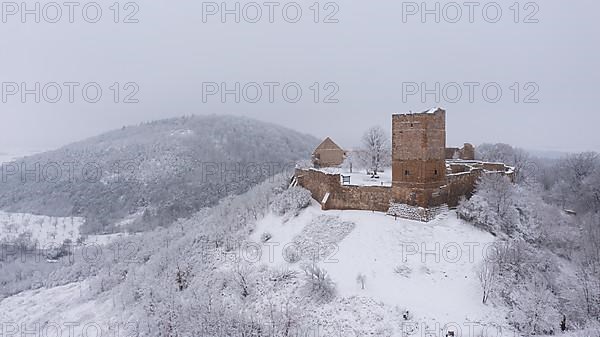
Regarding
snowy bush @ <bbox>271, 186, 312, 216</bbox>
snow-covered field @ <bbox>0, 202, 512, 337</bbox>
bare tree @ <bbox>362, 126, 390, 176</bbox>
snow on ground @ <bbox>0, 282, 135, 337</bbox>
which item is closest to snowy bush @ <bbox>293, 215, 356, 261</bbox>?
snow-covered field @ <bbox>0, 202, 512, 337</bbox>

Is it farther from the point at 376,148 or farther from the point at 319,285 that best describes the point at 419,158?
the point at 376,148

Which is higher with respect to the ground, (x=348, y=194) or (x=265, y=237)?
(x=348, y=194)

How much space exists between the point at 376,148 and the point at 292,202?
1091cm

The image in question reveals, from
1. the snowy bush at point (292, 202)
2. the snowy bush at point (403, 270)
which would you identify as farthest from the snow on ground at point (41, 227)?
the snowy bush at point (403, 270)

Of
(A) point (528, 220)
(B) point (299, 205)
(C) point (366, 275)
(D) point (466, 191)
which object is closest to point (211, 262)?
(B) point (299, 205)

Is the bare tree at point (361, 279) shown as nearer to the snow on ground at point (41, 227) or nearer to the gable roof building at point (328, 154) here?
the gable roof building at point (328, 154)

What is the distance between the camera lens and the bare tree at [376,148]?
32.6 meters

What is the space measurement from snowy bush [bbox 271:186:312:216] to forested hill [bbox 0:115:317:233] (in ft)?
81.8

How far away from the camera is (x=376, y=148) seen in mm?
32750

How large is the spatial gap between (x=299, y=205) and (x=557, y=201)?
2543 centimetres

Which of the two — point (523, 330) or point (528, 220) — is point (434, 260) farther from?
point (528, 220)

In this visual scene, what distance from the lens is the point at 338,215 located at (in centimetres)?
2203

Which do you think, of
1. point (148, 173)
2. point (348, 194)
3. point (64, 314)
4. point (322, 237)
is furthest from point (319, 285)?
point (148, 173)

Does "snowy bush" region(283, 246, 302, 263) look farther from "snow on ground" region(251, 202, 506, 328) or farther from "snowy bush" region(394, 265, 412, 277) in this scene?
"snowy bush" region(394, 265, 412, 277)
